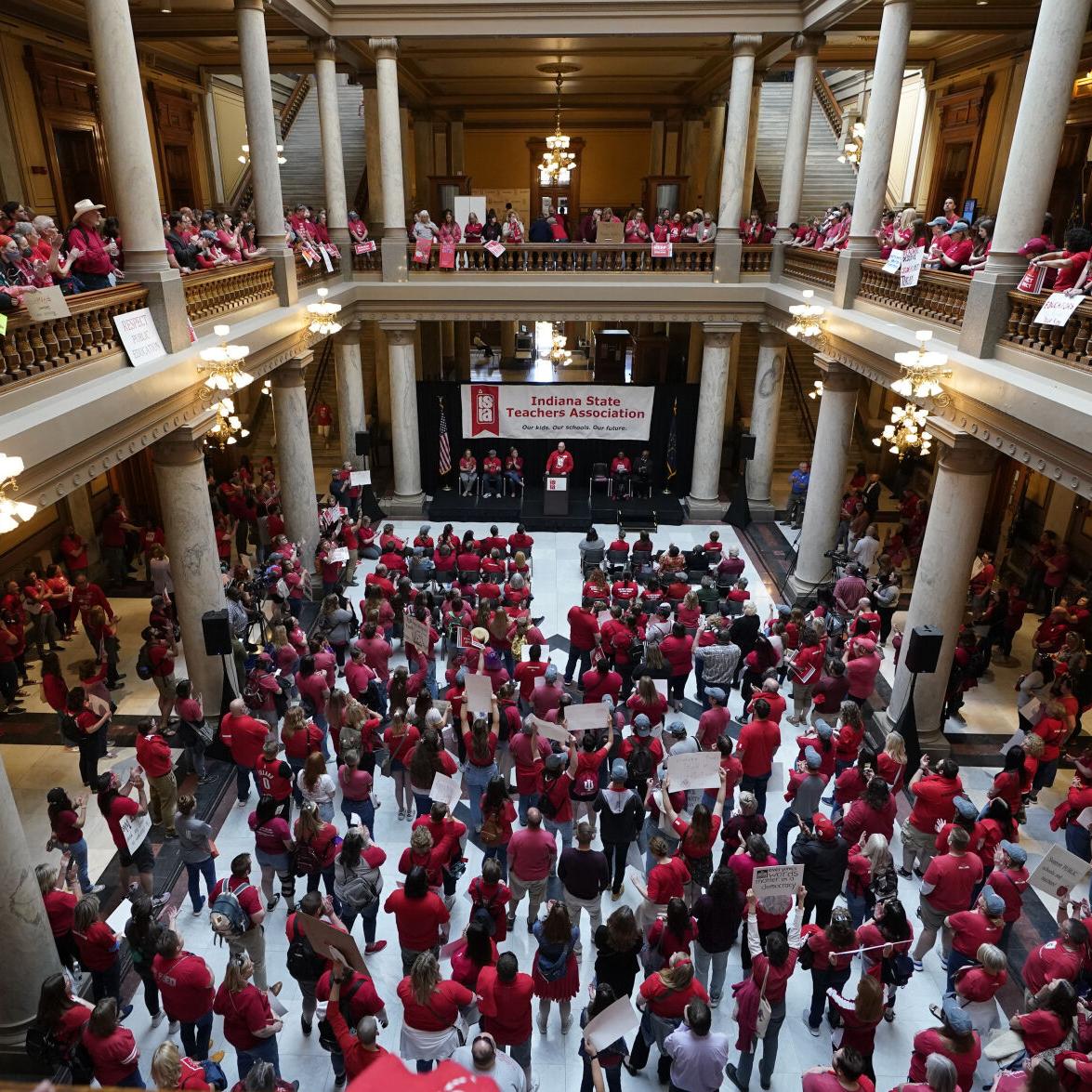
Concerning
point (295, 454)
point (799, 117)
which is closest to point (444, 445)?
point (295, 454)

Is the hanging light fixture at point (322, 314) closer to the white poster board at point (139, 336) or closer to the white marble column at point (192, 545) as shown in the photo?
the white marble column at point (192, 545)

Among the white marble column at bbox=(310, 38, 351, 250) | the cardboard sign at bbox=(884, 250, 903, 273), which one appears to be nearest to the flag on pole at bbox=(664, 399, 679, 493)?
the cardboard sign at bbox=(884, 250, 903, 273)

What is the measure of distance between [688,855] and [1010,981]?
3.15 meters

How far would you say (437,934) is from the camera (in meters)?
6.15

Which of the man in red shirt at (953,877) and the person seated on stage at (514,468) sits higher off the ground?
the man in red shirt at (953,877)

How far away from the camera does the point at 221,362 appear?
31.1ft

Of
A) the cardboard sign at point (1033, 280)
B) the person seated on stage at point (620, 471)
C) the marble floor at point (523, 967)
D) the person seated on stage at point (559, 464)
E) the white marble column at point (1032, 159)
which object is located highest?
the white marble column at point (1032, 159)

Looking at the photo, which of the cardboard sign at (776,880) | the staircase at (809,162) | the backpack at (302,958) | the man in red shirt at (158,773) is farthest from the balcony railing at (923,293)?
the staircase at (809,162)

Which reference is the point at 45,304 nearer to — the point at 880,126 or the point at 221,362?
the point at 221,362

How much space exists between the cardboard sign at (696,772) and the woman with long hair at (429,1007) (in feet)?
8.40

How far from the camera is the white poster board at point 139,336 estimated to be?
8.10 meters

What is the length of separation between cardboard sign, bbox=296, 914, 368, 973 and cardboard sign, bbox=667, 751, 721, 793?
289 centimetres

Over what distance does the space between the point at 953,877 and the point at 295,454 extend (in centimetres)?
1114

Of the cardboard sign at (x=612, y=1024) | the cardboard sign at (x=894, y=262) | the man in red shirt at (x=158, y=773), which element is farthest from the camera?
the cardboard sign at (x=894, y=262)
